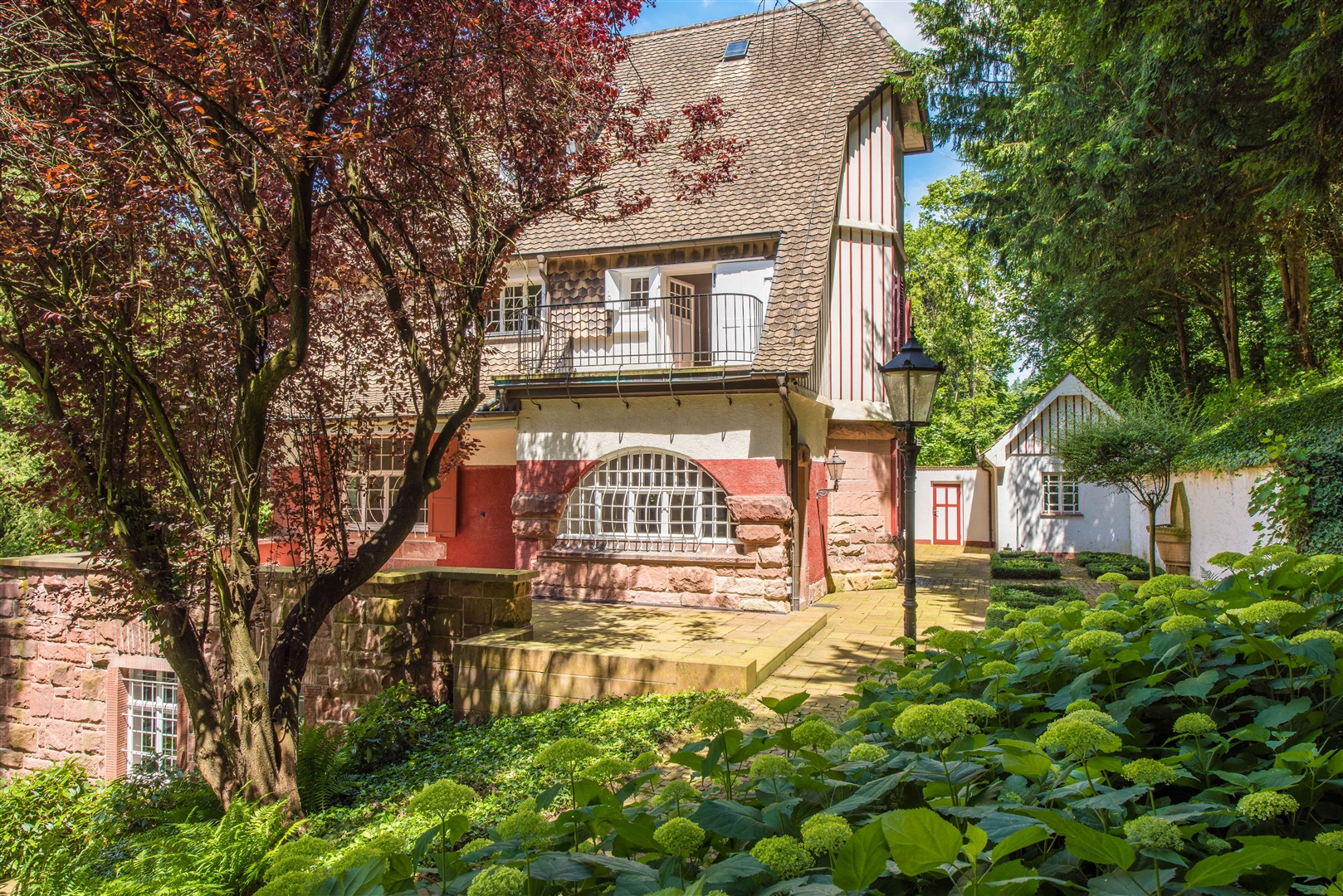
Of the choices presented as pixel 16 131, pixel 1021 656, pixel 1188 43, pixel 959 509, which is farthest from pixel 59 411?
pixel 959 509

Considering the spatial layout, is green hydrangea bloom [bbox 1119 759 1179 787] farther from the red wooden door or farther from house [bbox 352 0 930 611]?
the red wooden door

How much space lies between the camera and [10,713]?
32.6ft

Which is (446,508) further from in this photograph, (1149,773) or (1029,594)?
(1149,773)

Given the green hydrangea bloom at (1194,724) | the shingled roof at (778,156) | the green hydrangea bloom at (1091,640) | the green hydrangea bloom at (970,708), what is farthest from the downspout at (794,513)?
the green hydrangea bloom at (1194,724)

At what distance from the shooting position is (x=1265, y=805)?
126 centimetres

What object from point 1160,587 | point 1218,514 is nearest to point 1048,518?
point 1218,514

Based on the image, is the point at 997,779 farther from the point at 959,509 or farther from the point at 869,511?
the point at 959,509

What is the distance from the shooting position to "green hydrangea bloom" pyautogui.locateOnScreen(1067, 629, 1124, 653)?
81.3 inches

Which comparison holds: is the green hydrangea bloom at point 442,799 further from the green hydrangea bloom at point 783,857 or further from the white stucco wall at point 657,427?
the white stucco wall at point 657,427

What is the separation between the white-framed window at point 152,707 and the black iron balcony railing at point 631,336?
19.6 ft

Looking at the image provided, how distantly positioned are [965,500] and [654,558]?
55.6 feet

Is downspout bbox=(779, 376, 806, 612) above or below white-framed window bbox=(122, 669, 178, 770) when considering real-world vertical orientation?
above

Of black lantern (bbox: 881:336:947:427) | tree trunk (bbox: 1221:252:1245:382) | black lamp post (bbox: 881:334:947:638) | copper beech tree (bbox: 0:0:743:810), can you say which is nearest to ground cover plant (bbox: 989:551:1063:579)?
tree trunk (bbox: 1221:252:1245:382)

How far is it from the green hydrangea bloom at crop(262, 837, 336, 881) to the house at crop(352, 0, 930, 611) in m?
9.04
